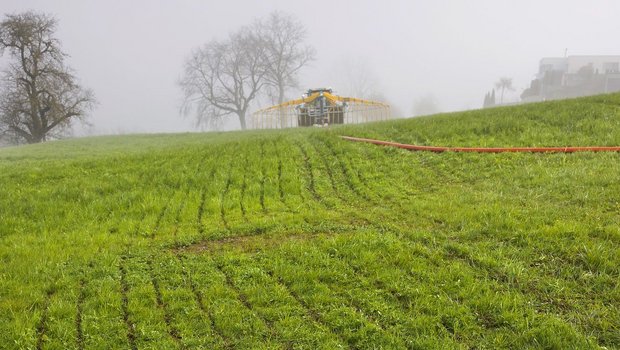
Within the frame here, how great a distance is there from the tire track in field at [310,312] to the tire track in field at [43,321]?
2.36 metres

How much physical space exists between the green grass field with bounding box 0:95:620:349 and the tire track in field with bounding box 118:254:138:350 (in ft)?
0.06

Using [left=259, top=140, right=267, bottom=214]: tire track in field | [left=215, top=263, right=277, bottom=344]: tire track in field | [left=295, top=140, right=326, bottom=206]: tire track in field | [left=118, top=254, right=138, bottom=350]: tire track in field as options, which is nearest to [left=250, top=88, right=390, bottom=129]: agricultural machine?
[left=259, top=140, right=267, bottom=214]: tire track in field

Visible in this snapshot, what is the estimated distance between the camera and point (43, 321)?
12.6ft

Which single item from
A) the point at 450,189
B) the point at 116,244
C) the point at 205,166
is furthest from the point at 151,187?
the point at 450,189

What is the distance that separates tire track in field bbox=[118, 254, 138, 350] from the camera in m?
3.58

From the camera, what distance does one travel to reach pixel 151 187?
28.8ft

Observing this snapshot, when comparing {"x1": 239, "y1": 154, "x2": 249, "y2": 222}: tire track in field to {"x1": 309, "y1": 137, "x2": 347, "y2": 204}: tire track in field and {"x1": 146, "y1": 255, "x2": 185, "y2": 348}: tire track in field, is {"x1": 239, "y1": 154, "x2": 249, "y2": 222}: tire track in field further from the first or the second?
{"x1": 146, "y1": 255, "x2": 185, "y2": 348}: tire track in field

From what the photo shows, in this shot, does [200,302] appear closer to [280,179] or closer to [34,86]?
[280,179]

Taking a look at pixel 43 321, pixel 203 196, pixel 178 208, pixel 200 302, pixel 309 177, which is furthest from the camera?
pixel 309 177

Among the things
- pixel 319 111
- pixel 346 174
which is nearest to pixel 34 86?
pixel 319 111

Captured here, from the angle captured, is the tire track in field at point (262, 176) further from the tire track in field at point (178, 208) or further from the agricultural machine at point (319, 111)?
the agricultural machine at point (319, 111)

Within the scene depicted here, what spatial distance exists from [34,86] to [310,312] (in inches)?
1272

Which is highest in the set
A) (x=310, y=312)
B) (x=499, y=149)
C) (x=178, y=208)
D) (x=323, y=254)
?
(x=499, y=149)

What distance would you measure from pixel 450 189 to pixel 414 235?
2.66 meters
